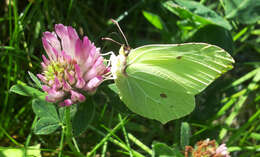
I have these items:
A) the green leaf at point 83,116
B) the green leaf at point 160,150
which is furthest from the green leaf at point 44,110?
the green leaf at point 160,150

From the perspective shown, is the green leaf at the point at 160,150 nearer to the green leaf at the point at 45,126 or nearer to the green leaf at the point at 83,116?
the green leaf at the point at 83,116

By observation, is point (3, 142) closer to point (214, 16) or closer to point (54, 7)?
point (54, 7)

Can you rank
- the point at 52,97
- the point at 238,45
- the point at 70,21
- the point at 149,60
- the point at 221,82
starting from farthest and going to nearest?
the point at 238,45
the point at 221,82
the point at 70,21
the point at 149,60
the point at 52,97

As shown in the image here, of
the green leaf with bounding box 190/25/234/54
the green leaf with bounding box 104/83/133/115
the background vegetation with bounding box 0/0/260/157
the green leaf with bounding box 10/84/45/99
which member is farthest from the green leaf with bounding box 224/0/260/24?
the green leaf with bounding box 10/84/45/99

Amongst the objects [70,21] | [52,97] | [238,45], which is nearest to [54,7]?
[70,21]

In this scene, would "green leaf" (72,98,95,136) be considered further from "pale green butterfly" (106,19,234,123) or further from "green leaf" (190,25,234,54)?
"green leaf" (190,25,234,54)

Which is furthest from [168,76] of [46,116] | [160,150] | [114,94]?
[46,116]

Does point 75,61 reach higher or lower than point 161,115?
higher
